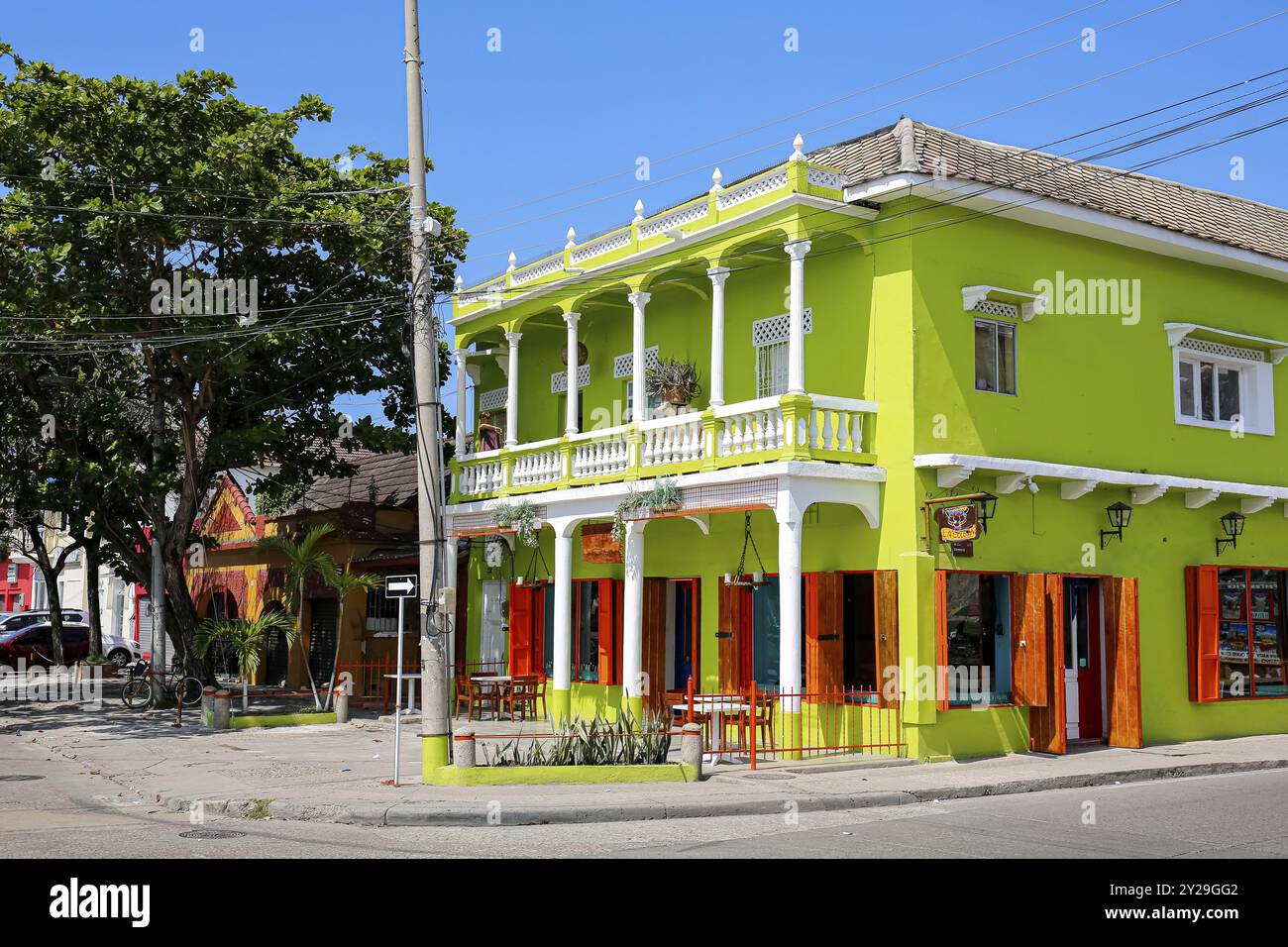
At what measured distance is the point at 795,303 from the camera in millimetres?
17609

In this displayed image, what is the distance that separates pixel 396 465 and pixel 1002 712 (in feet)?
56.9

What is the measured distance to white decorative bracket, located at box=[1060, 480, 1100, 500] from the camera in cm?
1881

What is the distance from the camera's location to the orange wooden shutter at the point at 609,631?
22500 millimetres

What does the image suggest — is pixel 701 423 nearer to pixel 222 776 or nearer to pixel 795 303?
pixel 795 303

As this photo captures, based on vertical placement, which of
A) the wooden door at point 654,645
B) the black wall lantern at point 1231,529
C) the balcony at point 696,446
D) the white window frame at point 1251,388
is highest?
the white window frame at point 1251,388

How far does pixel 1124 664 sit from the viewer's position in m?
18.6

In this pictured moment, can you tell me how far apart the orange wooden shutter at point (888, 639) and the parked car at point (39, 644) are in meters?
29.0

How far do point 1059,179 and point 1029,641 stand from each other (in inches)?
290

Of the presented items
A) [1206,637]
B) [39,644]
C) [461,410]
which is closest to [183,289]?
[461,410]

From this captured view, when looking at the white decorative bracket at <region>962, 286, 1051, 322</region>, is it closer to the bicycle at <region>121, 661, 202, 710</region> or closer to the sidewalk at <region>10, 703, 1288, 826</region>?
the sidewalk at <region>10, 703, 1288, 826</region>

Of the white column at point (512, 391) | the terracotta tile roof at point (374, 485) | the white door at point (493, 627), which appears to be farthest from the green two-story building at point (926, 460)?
the terracotta tile roof at point (374, 485)

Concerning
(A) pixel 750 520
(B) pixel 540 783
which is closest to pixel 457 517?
(A) pixel 750 520

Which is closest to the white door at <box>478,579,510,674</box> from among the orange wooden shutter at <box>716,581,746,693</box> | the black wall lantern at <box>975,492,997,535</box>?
the orange wooden shutter at <box>716,581,746,693</box>

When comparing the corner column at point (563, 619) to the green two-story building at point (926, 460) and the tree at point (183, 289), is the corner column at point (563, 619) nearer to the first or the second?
the green two-story building at point (926, 460)
